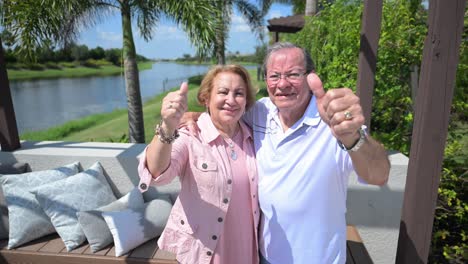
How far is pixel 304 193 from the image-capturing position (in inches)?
52.1

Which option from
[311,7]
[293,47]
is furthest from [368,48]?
[311,7]

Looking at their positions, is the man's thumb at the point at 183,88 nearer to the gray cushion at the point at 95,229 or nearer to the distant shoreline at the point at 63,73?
the gray cushion at the point at 95,229

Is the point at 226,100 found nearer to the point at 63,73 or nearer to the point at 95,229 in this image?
the point at 95,229

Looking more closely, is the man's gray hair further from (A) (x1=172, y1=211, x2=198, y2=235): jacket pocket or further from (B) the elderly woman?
(A) (x1=172, y1=211, x2=198, y2=235): jacket pocket

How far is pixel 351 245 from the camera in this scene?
2.31 m

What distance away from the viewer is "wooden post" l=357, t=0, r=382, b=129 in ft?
7.23

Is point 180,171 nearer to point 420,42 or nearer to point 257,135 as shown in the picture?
point 257,135

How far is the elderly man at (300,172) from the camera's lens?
129cm

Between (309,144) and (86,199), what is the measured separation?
74.1 inches

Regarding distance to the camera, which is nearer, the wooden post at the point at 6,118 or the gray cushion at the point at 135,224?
the gray cushion at the point at 135,224

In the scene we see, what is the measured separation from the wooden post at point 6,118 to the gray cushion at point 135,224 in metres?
1.33

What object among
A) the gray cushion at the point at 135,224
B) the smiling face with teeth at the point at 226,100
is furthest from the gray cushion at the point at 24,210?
the smiling face with teeth at the point at 226,100

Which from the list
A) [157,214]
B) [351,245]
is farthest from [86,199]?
[351,245]

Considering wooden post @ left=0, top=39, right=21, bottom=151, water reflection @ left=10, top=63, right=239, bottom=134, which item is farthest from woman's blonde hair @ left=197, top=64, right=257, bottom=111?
water reflection @ left=10, top=63, right=239, bottom=134
